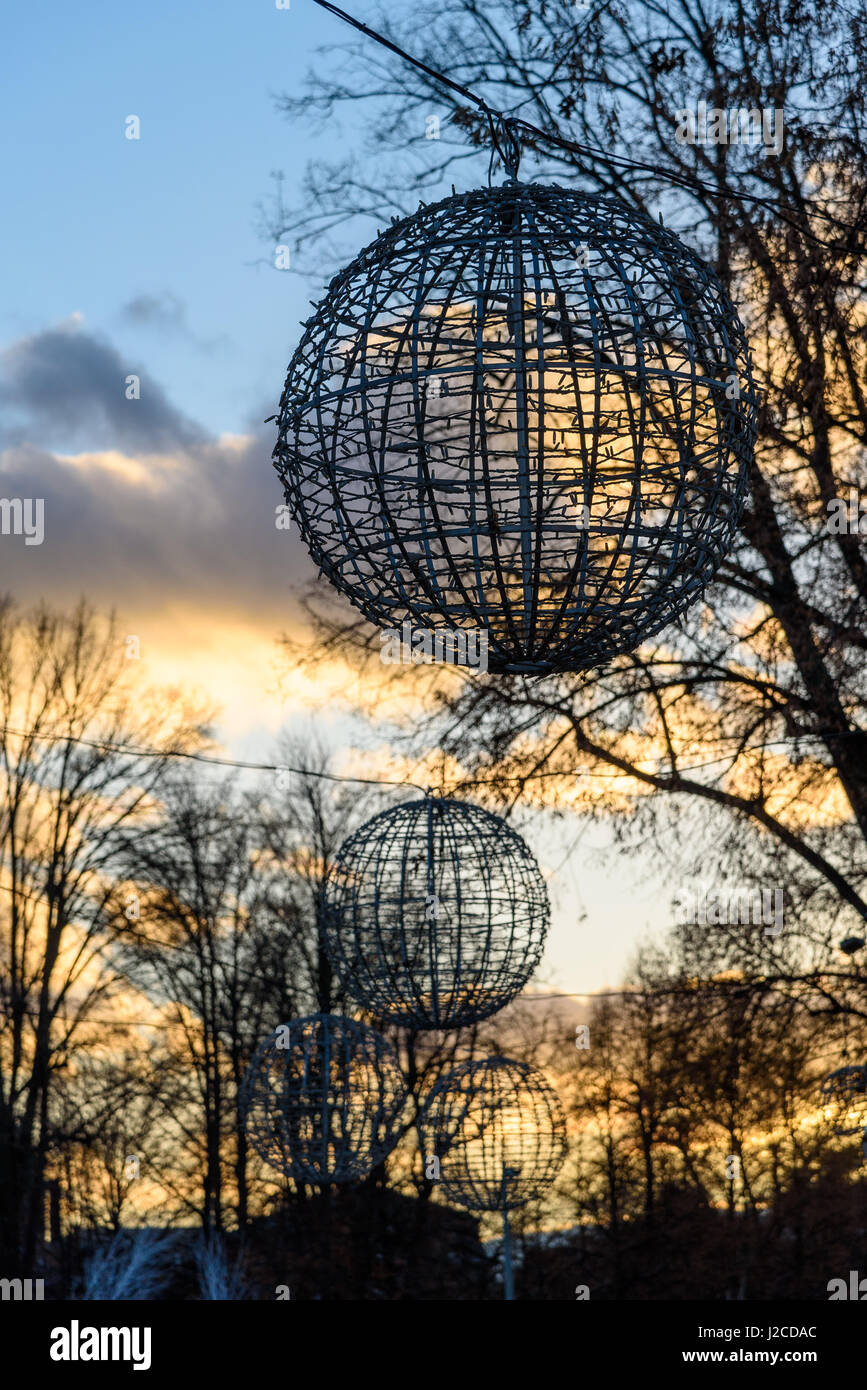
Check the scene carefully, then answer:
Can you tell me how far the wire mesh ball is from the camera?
271 inches

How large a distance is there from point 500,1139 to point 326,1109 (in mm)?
1513

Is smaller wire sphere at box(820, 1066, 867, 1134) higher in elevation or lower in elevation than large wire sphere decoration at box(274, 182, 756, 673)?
lower

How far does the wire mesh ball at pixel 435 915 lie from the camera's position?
271 inches

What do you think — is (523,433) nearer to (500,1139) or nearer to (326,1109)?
(326,1109)

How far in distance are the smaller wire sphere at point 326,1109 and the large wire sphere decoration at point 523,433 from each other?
19.9 ft

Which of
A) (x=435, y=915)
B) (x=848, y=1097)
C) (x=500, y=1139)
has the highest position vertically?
(x=435, y=915)

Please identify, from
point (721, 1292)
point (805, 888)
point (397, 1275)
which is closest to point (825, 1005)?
point (805, 888)

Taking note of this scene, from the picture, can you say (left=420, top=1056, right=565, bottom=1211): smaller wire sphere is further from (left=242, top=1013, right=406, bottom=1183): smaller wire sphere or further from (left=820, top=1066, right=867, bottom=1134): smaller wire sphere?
(left=820, top=1066, right=867, bottom=1134): smaller wire sphere

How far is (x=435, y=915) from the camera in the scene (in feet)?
22.8

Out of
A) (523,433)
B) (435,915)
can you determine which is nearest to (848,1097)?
(435,915)

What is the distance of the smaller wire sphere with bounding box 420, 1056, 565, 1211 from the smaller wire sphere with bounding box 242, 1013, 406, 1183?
52 cm

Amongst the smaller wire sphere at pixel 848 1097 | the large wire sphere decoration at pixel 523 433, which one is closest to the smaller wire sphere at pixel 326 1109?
the smaller wire sphere at pixel 848 1097

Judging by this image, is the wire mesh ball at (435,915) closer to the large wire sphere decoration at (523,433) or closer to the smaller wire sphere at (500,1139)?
the smaller wire sphere at (500,1139)

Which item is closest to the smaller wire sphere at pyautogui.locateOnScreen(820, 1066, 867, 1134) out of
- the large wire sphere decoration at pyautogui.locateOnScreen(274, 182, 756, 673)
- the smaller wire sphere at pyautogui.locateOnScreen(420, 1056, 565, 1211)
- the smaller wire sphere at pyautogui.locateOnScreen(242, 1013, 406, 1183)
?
the smaller wire sphere at pyautogui.locateOnScreen(420, 1056, 565, 1211)
